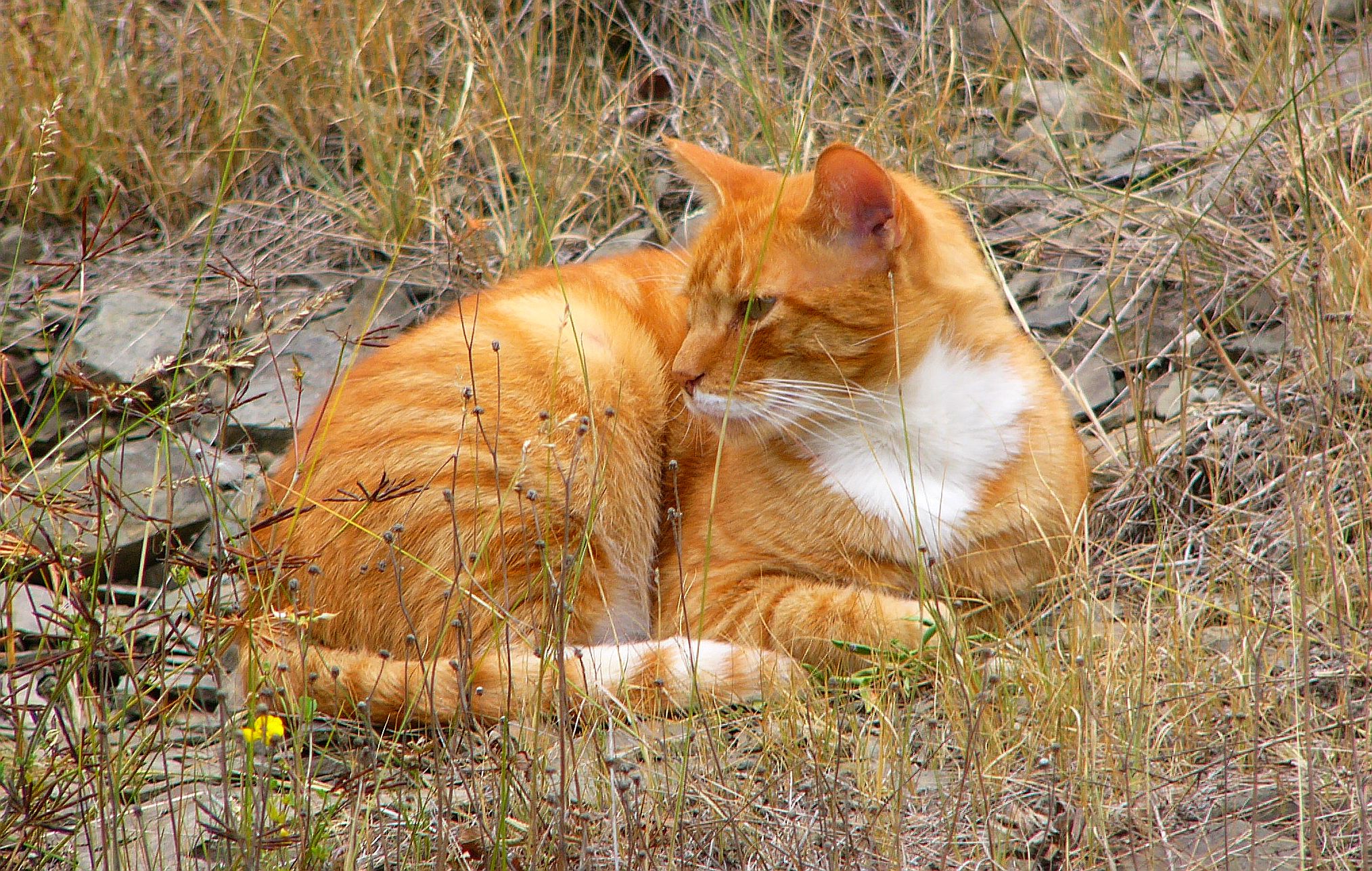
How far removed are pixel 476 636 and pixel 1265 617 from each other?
1.52 m

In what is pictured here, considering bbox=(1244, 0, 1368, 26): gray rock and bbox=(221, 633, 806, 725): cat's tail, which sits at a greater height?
bbox=(1244, 0, 1368, 26): gray rock

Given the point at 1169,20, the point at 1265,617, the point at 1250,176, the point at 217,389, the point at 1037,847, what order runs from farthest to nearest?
1. the point at 1169,20
2. the point at 217,389
3. the point at 1250,176
4. the point at 1265,617
5. the point at 1037,847

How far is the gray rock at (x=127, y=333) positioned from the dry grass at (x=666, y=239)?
0.37ft

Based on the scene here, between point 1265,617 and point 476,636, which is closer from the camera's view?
point 1265,617

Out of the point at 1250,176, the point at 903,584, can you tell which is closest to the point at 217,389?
the point at 903,584

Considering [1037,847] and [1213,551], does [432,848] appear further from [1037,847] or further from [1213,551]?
[1213,551]

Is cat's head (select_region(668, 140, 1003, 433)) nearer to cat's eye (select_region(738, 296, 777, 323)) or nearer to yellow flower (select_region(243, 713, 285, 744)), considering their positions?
cat's eye (select_region(738, 296, 777, 323))

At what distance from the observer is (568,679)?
7.20ft

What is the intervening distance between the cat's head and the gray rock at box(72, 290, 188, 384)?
6.62 feet

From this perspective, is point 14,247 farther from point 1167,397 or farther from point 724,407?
point 1167,397

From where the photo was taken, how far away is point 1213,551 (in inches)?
97.7

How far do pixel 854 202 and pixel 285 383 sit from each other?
2.11 metres

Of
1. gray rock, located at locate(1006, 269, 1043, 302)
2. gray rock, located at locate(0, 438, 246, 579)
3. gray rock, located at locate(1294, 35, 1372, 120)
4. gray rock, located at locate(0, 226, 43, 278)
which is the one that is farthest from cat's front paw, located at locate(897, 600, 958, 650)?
gray rock, located at locate(0, 226, 43, 278)

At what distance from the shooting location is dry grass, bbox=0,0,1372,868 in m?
1.73
